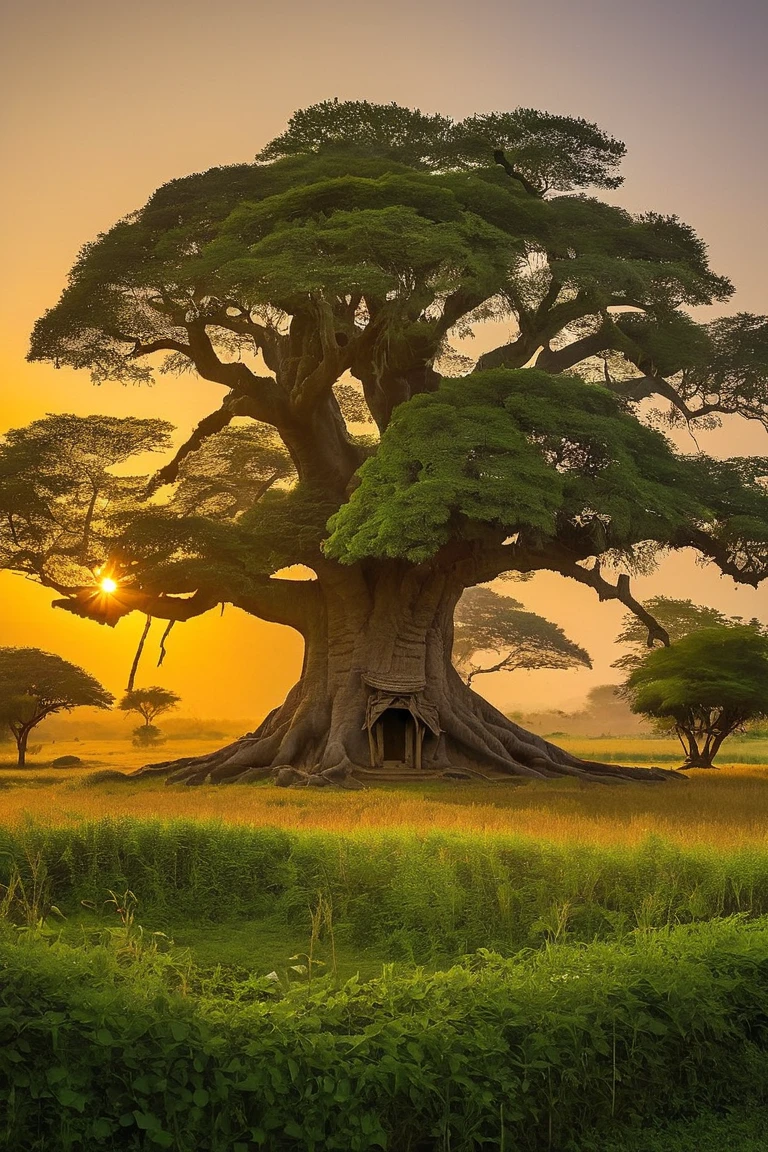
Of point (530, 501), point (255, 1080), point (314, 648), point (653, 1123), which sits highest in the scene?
point (530, 501)

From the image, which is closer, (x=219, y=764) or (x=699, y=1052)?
(x=699, y=1052)

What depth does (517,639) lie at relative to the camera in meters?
62.9

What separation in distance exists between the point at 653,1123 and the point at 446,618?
87.3 ft

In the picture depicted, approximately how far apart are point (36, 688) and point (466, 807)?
95.3ft

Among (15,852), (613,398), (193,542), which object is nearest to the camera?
(15,852)

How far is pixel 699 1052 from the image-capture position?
812cm

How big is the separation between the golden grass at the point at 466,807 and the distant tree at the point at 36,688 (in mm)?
12388

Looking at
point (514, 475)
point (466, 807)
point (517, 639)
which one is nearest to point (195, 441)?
Answer: point (514, 475)

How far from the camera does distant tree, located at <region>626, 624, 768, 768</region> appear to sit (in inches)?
1427

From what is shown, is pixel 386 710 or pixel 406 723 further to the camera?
pixel 406 723

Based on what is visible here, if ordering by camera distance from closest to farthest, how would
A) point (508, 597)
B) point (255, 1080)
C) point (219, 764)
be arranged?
point (255, 1080)
point (219, 764)
point (508, 597)

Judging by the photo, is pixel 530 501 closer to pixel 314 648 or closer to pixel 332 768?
pixel 332 768

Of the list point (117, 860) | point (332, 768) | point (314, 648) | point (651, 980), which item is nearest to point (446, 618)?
point (314, 648)

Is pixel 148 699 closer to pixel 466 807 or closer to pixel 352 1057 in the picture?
pixel 466 807
